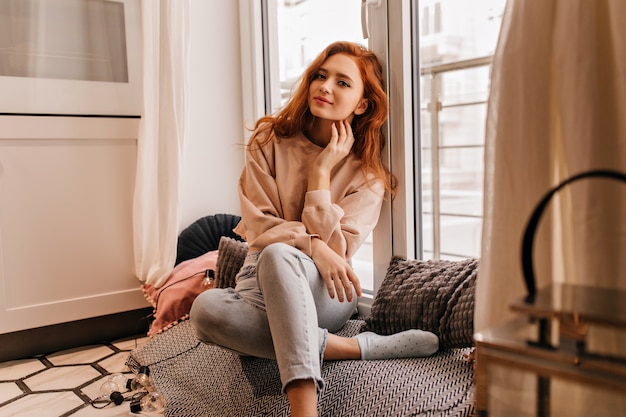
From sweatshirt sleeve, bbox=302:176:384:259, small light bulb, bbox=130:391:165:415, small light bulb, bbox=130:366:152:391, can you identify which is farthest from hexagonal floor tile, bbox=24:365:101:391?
sweatshirt sleeve, bbox=302:176:384:259

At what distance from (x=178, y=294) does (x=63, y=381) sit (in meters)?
0.47

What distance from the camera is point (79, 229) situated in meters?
2.26

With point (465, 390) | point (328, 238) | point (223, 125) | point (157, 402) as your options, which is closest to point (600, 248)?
point (465, 390)

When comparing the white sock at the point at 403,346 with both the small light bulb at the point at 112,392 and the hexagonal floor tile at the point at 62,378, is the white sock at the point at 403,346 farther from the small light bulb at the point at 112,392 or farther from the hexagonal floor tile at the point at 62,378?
the hexagonal floor tile at the point at 62,378

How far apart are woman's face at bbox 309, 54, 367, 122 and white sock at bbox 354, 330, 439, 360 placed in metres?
0.67

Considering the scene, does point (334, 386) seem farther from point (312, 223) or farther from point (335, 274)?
point (312, 223)

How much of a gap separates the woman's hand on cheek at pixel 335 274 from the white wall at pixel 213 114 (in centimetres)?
111

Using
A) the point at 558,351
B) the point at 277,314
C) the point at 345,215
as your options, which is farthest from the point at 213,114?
the point at 558,351

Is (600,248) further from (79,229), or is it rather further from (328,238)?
(79,229)

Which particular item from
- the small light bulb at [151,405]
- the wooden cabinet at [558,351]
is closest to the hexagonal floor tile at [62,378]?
the small light bulb at [151,405]

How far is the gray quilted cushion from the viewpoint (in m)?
1.43

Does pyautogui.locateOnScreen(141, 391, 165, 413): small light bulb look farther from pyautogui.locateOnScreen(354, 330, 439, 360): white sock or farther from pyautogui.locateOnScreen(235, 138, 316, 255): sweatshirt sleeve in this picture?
pyautogui.locateOnScreen(354, 330, 439, 360): white sock

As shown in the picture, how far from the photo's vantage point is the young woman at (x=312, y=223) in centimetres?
129

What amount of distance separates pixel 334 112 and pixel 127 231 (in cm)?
115
